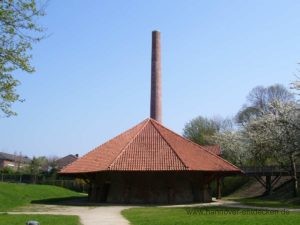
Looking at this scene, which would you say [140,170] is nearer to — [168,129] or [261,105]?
[168,129]

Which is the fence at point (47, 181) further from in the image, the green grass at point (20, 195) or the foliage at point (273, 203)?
the foliage at point (273, 203)

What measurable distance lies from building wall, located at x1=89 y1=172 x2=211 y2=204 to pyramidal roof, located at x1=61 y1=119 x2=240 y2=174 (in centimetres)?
91

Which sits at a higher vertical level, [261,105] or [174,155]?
[261,105]

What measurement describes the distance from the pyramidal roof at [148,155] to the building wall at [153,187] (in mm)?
907

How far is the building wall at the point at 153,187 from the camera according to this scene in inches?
1163

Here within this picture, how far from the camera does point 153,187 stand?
29641 millimetres

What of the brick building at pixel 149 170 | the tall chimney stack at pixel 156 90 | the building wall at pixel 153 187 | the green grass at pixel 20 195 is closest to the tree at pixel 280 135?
the brick building at pixel 149 170

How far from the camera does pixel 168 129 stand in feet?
115

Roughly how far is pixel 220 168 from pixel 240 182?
22.8 meters

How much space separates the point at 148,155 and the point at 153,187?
1.95m

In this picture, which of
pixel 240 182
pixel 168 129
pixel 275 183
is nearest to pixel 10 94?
pixel 168 129

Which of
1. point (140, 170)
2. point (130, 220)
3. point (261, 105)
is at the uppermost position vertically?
point (261, 105)

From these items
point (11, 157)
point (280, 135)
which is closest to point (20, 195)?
point (280, 135)

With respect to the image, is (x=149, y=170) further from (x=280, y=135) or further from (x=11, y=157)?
(x=11, y=157)
